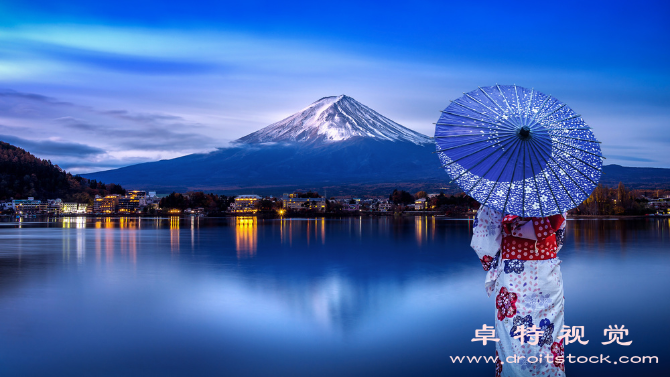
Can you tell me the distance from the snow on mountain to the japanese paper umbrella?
→ 14575 centimetres

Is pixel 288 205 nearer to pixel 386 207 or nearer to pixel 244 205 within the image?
pixel 244 205

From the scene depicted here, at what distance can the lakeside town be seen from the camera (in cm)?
7512

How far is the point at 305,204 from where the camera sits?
9019cm

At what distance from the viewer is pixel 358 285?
28.1ft

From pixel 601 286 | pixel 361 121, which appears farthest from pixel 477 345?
pixel 361 121

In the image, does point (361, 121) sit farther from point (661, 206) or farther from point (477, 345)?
point (477, 345)

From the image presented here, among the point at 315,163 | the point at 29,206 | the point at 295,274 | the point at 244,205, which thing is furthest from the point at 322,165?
Answer: the point at 295,274

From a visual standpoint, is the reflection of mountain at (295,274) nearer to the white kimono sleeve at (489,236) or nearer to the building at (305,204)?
the white kimono sleeve at (489,236)

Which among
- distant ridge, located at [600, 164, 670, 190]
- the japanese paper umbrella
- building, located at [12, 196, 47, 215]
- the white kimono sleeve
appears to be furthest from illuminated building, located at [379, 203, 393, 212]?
the japanese paper umbrella

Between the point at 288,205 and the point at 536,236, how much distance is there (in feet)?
301

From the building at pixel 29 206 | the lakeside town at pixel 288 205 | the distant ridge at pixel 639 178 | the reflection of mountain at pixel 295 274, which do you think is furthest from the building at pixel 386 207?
the reflection of mountain at pixel 295 274

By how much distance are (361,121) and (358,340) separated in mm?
150924

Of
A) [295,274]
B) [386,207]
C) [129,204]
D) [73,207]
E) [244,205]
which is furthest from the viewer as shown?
[129,204]

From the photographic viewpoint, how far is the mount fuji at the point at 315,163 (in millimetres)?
130750
